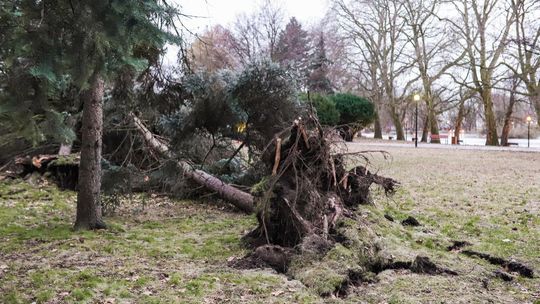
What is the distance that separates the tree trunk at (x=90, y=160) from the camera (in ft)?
17.9

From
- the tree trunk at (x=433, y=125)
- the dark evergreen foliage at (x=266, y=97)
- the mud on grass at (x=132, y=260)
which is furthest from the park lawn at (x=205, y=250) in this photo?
the tree trunk at (x=433, y=125)

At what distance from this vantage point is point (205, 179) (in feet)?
24.6

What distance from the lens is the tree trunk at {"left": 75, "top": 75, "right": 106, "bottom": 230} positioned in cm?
547

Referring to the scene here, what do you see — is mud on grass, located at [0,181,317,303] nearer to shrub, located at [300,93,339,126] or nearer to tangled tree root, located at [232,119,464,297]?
tangled tree root, located at [232,119,464,297]

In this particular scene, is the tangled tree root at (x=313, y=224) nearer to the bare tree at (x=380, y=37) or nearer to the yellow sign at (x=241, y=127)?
the yellow sign at (x=241, y=127)

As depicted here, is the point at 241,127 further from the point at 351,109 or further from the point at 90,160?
the point at 351,109

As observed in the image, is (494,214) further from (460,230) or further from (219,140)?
(219,140)

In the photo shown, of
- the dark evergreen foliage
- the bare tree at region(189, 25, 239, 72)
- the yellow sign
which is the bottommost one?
the yellow sign

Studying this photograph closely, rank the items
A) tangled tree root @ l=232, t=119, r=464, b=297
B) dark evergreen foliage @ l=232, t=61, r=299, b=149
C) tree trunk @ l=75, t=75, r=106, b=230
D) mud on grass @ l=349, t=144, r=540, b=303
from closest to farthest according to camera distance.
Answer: mud on grass @ l=349, t=144, r=540, b=303 → tangled tree root @ l=232, t=119, r=464, b=297 → tree trunk @ l=75, t=75, r=106, b=230 → dark evergreen foliage @ l=232, t=61, r=299, b=149

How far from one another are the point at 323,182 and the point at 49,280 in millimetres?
3066

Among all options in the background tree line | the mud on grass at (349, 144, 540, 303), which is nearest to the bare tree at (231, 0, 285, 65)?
the background tree line

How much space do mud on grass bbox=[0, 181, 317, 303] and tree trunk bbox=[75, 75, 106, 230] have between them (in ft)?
0.94

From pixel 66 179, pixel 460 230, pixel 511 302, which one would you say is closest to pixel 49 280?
pixel 511 302

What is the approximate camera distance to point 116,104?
7.38 meters
